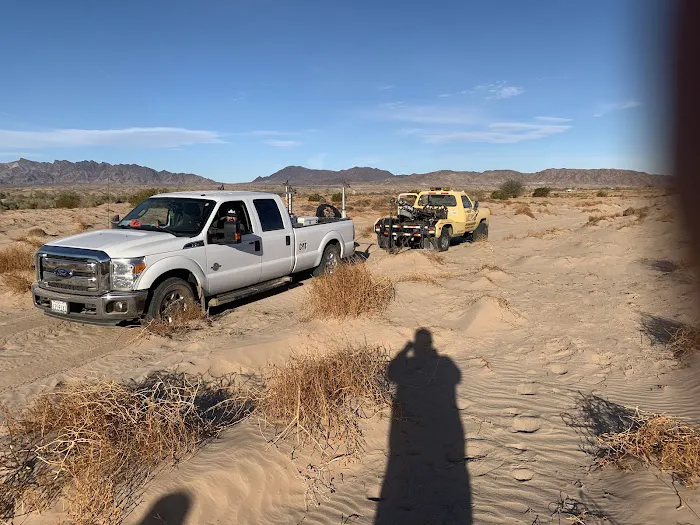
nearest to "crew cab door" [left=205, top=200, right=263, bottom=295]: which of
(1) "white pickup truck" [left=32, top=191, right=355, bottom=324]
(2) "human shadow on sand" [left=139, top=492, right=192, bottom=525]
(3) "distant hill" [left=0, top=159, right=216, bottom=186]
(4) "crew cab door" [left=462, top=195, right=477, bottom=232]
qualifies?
(1) "white pickup truck" [left=32, top=191, right=355, bottom=324]

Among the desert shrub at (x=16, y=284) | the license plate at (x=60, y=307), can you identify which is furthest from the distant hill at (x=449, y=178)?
the license plate at (x=60, y=307)

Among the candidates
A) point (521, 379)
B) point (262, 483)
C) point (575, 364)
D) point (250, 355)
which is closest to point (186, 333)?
point (250, 355)

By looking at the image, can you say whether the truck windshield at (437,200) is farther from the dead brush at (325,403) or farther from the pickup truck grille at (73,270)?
the dead brush at (325,403)

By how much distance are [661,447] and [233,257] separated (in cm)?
622

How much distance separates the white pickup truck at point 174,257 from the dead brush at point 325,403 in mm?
2930

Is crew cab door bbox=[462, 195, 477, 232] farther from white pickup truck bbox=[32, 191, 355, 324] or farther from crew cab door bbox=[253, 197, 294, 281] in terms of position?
crew cab door bbox=[253, 197, 294, 281]

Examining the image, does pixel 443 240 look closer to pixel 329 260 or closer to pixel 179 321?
pixel 329 260

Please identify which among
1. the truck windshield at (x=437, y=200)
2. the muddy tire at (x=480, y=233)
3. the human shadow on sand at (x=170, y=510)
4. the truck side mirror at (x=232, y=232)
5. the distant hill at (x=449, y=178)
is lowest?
the human shadow on sand at (x=170, y=510)

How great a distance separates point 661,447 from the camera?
382 cm

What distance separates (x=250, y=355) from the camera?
6316 mm

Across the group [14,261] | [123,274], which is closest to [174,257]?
[123,274]

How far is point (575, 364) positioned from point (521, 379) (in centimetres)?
93

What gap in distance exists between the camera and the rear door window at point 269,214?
9031 mm

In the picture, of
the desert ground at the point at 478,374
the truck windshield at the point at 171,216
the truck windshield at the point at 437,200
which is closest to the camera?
the desert ground at the point at 478,374
